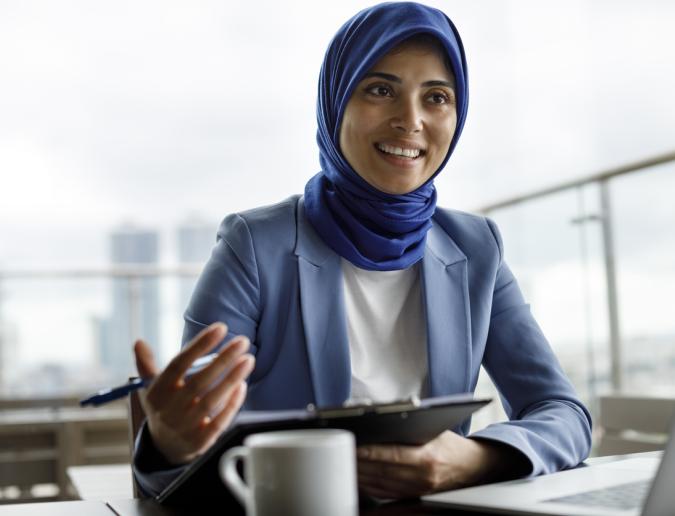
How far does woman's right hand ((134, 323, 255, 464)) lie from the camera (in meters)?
0.71

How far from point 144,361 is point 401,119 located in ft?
2.14

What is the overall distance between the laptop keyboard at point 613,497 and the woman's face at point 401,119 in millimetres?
642

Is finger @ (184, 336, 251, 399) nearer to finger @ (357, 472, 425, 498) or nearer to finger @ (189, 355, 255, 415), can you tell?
finger @ (189, 355, 255, 415)

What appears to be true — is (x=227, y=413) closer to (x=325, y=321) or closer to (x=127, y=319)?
(x=325, y=321)

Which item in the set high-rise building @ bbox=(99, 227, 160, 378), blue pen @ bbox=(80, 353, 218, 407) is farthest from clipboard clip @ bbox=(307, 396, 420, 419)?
high-rise building @ bbox=(99, 227, 160, 378)

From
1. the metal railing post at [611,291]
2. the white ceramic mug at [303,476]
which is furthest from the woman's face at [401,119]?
the metal railing post at [611,291]

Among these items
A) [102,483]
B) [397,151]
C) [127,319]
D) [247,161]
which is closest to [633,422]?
[397,151]

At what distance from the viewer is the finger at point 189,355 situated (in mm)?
703

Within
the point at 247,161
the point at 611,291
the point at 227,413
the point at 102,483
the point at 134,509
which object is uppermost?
the point at 247,161

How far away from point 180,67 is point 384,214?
416cm

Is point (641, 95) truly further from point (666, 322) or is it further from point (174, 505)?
point (174, 505)

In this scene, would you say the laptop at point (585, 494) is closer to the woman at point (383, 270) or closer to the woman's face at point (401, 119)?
the woman at point (383, 270)

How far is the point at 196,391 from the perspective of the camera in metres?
0.73

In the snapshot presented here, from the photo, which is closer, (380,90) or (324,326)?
(324,326)
